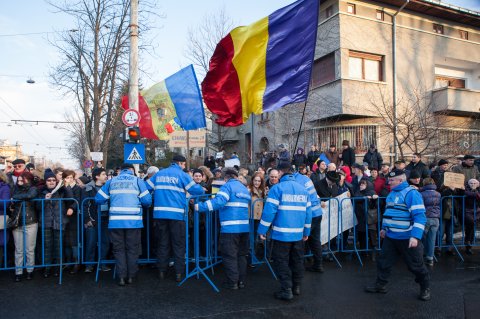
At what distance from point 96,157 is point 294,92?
46.3 feet

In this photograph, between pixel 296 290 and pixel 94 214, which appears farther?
pixel 94 214

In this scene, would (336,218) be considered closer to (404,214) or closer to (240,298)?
(404,214)

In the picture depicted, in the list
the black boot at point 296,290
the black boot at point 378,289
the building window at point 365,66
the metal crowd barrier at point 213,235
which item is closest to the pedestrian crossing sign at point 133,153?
the metal crowd barrier at point 213,235

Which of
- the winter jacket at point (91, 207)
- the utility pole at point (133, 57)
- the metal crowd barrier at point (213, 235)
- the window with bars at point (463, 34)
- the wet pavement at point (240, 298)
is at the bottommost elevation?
the wet pavement at point (240, 298)

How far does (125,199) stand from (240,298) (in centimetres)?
226

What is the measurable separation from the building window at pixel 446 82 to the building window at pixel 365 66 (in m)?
4.03

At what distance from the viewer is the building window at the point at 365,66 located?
58.7ft

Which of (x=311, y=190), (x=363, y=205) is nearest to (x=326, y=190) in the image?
(x=363, y=205)

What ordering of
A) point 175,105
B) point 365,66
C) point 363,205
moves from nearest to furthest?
point 363,205
point 175,105
point 365,66

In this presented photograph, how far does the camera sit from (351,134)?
18.2 meters

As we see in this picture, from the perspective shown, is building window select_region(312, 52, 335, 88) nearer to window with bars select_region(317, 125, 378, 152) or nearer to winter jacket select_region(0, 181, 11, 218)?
window with bars select_region(317, 125, 378, 152)

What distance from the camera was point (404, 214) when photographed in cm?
532

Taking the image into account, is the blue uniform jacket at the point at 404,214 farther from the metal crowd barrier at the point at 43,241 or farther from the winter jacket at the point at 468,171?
the metal crowd barrier at the point at 43,241

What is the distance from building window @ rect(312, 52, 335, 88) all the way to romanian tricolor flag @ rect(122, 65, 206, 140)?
9.67 meters
